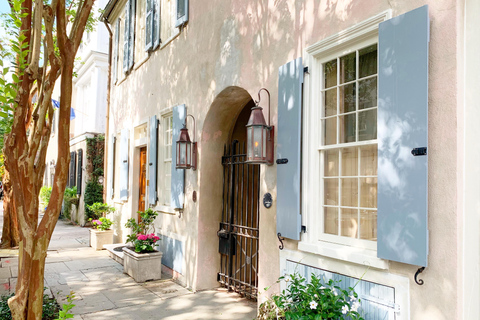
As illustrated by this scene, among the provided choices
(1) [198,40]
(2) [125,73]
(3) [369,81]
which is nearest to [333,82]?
(3) [369,81]

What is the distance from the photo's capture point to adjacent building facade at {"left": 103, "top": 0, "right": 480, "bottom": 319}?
2.74 meters

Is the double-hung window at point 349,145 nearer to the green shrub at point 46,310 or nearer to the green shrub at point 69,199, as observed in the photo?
the green shrub at point 46,310

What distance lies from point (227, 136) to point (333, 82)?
276cm

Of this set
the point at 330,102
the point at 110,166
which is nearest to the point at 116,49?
the point at 110,166

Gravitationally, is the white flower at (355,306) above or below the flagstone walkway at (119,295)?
above

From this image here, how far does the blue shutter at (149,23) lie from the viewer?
8.38 meters

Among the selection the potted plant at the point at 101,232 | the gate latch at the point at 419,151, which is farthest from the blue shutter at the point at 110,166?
the gate latch at the point at 419,151

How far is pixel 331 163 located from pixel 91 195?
12.2 m

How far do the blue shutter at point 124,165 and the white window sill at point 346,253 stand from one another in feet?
21.9

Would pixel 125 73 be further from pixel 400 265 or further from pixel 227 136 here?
pixel 400 265

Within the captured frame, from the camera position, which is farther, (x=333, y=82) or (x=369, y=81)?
(x=333, y=82)

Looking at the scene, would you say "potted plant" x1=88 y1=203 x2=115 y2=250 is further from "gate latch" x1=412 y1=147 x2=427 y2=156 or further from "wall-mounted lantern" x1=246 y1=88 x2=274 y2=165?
"gate latch" x1=412 y1=147 x2=427 y2=156

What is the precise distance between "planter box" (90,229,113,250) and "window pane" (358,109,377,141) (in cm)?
796

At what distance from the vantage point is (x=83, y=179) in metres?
14.9
